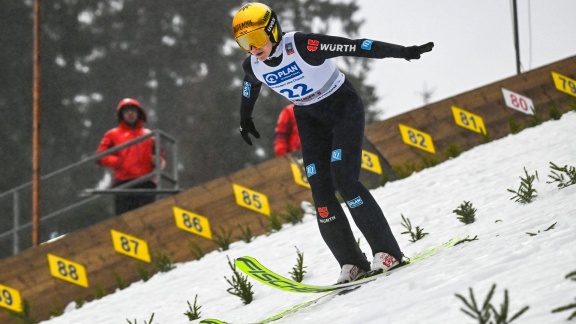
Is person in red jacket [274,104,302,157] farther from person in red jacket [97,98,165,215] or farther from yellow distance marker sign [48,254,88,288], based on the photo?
yellow distance marker sign [48,254,88,288]

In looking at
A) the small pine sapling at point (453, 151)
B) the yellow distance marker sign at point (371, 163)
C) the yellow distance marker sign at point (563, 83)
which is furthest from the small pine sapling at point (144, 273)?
the yellow distance marker sign at point (563, 83)

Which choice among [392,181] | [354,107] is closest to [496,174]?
[392,181]

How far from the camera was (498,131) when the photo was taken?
946 centimetres

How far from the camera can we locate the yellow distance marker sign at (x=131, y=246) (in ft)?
29.0

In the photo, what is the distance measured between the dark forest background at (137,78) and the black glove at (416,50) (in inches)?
747

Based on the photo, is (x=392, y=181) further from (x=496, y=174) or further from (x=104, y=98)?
(x=104, y=98)

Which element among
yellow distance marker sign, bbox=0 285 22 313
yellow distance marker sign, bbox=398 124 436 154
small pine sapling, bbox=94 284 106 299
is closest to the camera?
small pine sapling, bbox=94 284 106 299

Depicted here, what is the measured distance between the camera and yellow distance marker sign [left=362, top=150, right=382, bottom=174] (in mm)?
9188

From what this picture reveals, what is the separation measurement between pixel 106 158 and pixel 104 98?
1527 cm

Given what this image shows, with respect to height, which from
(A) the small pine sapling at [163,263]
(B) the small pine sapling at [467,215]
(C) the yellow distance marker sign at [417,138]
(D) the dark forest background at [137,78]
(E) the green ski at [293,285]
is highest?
(D) the dark forest background at [137,78]

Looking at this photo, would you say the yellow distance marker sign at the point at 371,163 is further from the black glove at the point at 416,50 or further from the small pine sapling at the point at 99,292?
the black glove at the point at 416,50

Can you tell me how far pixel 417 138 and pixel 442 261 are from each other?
524cm

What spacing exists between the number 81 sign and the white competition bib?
16.6 feet

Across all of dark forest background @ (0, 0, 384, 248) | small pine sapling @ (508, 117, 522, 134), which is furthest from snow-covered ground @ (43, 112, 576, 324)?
dark forest background @ (0, 0, 384, 248)
